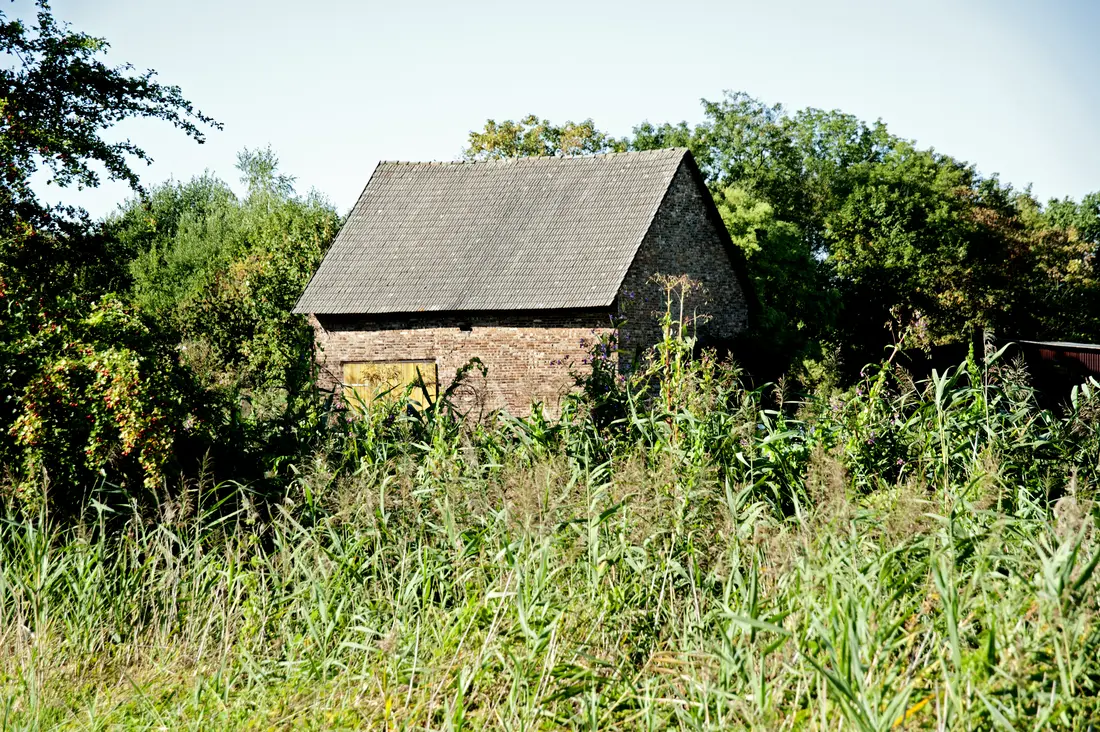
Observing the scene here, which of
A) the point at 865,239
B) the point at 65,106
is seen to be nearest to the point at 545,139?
the point at 865,239

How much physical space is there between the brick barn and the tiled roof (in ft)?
0.11

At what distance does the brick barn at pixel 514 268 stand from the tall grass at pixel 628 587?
563 inches

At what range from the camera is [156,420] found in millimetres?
6938

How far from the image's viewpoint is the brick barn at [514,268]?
21.6m

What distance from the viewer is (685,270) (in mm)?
23812

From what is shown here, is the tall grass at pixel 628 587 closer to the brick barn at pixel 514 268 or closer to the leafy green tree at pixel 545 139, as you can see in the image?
the brick barn at pixel 514 268

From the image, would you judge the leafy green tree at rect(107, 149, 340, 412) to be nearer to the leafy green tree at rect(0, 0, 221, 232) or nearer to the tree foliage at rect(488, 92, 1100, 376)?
the leafy green tree at rect(0, 0, 221, 232)

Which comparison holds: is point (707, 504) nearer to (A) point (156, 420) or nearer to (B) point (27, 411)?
(A) point (156, 420)

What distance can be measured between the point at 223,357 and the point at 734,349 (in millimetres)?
12461

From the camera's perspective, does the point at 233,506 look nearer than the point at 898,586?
No

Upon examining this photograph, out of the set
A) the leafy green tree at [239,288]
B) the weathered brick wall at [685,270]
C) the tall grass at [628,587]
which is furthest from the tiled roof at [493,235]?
the tall grass at [628,587]

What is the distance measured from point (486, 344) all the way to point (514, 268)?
1786mm

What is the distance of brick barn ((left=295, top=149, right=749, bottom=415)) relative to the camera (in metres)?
21.6

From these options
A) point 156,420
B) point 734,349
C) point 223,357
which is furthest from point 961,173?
point 156,420
